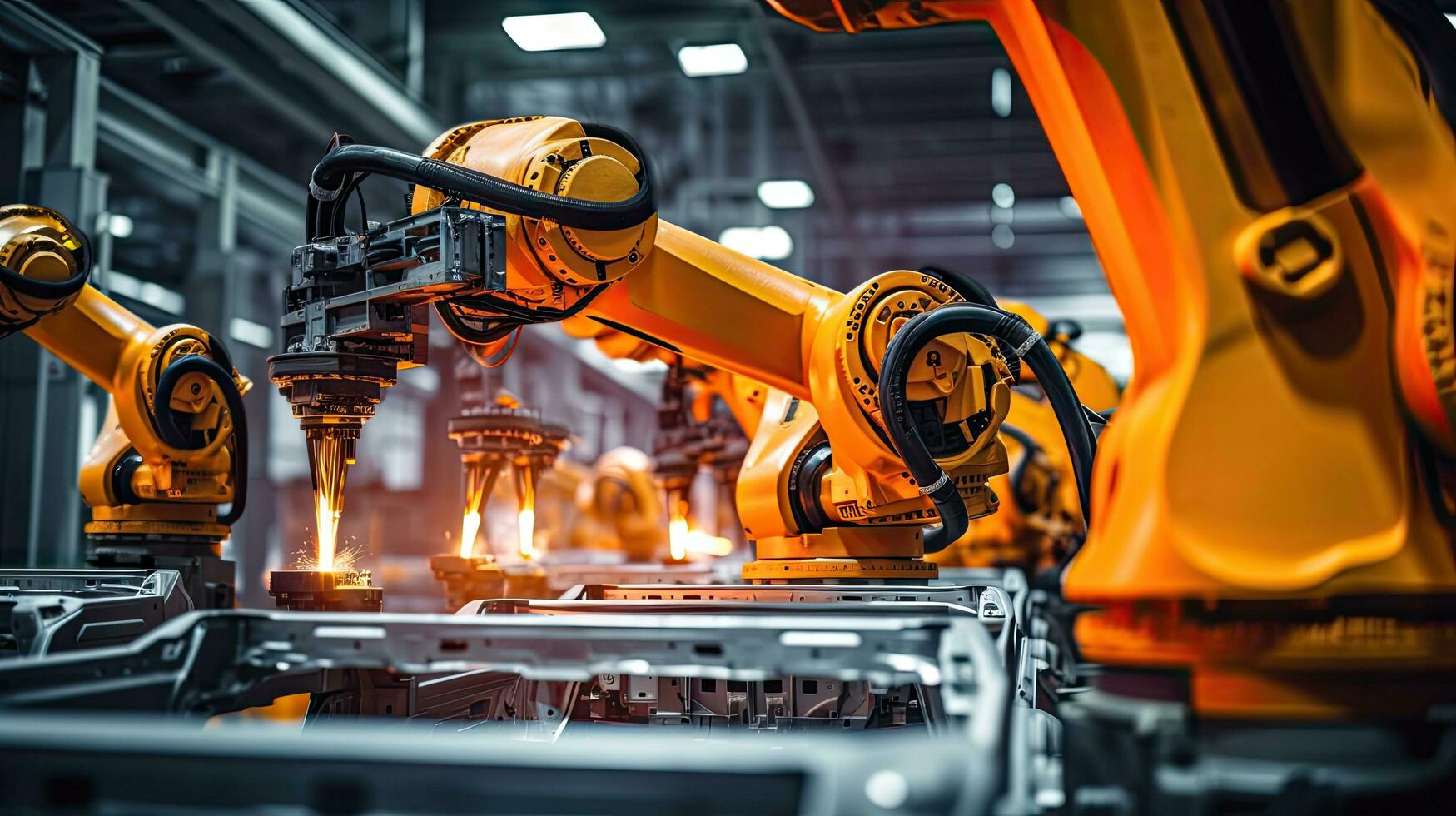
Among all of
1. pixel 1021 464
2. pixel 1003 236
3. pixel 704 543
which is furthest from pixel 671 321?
pixel 1003 236

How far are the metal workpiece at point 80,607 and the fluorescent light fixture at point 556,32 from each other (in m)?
6.15

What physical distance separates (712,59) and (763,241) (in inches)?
140

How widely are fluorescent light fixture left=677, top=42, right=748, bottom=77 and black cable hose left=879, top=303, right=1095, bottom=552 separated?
21.0 feet

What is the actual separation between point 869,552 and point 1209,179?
298 cm

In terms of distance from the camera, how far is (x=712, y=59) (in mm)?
9836

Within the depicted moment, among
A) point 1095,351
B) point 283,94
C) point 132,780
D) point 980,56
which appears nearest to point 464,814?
point 132,780

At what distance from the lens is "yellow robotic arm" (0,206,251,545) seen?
17.7 feet

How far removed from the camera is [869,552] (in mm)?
4555

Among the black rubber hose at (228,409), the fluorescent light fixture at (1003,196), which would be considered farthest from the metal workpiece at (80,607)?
the fluorescent light fixture at (1003,196)

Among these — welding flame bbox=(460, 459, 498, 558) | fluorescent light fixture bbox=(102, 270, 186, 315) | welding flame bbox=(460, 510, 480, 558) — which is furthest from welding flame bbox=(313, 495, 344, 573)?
fluorescent light fixture bbox=(102, 270, 186, 315)

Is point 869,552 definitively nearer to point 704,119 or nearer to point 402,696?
point 402,696

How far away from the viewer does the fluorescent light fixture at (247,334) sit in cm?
983

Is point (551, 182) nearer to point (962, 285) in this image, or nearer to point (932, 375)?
point (932, 375)

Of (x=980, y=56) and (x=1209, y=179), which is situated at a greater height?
(x=980, y=56)
